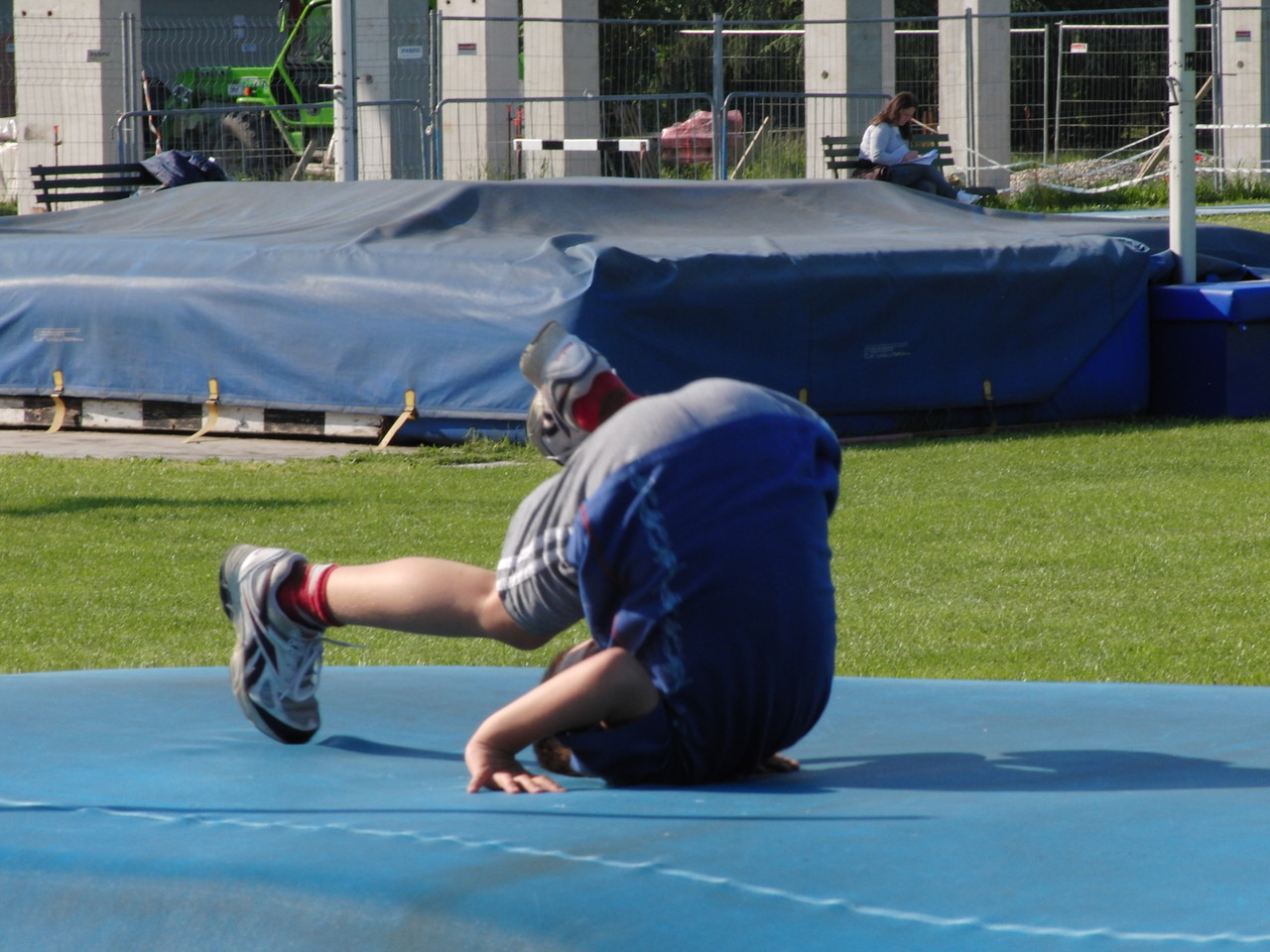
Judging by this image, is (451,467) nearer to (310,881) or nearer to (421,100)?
(310,881)

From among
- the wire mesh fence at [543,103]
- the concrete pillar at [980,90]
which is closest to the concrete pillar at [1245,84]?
the wire mesh fence at [543,103]

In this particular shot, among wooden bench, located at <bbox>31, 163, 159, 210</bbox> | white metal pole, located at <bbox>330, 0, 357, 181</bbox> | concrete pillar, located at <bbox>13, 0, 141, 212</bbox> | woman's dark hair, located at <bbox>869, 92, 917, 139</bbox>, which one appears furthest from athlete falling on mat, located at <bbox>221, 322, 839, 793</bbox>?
concrete pillar, located at <bbox>13, 0, 141, 212</bbox>

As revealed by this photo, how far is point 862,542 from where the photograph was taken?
724cm

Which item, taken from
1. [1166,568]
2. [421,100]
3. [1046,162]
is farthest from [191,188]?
[1046,162]

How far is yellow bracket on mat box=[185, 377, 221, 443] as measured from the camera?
404 inches

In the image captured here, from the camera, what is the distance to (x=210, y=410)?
10.4 m

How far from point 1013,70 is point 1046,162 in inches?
206

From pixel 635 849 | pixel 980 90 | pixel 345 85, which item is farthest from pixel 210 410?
pixel 980 90

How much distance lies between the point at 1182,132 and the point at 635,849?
28.6 feet

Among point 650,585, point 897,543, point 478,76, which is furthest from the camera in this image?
point 478,76

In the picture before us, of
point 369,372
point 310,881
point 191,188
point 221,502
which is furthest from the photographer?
point 191,188

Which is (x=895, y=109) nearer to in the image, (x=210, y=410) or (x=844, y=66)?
(x=844, y=66)

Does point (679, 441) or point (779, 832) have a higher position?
point (679, 441)

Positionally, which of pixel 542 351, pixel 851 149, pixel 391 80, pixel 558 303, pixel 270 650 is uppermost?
pixel 391 80
